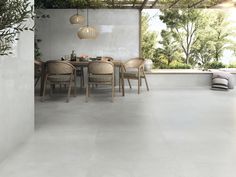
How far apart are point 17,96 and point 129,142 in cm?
134

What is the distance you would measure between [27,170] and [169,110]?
336cm

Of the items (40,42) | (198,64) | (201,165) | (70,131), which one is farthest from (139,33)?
(201,165)

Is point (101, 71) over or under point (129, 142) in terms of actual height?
over

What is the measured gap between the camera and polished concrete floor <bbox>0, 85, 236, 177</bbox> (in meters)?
2.64

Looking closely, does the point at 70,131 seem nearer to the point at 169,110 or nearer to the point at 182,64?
the point at 169,110

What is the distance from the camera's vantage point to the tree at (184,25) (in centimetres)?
1263

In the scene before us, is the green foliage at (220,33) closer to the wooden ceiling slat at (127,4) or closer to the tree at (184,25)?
the tree at (184,25)

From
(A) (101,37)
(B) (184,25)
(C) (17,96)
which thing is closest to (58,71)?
(A) (101,37)

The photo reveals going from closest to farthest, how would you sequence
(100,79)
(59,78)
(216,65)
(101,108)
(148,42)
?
(101,108) → (100,79) → (59,78) → (216,65) → (148,42)

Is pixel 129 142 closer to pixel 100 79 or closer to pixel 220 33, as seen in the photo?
pixel 100 79

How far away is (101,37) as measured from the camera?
31.6 ft

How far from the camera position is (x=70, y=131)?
394 cm

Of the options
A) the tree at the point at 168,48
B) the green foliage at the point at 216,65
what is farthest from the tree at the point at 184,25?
the green foliage at the point at 216,65

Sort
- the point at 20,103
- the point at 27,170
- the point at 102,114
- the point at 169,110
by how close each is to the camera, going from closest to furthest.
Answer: the point at 27,170 < the point at 20,103 < the point at 102,114 < the point at 169,110
